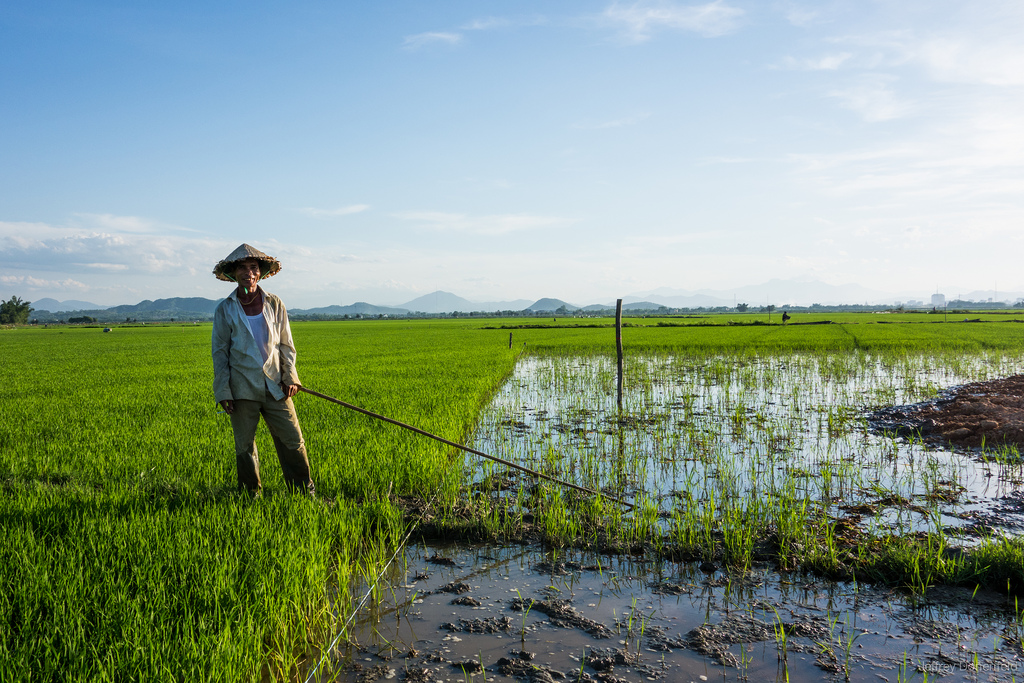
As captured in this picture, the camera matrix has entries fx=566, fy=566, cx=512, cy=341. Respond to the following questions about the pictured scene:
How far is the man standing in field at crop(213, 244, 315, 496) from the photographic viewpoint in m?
3.93

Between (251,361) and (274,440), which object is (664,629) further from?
(251,361)

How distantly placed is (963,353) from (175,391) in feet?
67.1

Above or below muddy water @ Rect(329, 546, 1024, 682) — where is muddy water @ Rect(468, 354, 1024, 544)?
above

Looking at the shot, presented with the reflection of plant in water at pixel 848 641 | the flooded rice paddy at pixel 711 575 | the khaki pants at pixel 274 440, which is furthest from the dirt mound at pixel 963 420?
the khaki pants at pixel 274 440

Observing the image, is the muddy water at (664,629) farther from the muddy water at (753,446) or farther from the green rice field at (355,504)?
the muddy water at (753,446)

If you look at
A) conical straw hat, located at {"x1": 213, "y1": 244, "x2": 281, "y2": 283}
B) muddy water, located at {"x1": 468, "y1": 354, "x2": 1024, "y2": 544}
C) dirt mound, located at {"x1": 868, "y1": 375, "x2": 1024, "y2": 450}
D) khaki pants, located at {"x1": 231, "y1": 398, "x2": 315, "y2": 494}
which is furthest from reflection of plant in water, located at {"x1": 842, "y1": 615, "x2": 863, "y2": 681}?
dirt mound, located at {"x1": 868, "y1": 375, "x2": 1024, "y2": 450}

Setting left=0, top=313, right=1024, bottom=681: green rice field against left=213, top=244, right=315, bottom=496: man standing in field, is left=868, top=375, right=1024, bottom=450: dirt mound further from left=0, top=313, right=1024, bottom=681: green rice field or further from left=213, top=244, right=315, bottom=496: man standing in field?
left=213, top=244, right=315, bottom=496: man standing in field

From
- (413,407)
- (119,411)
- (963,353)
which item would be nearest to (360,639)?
(413,407)

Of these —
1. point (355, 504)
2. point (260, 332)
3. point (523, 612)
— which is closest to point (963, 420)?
point (523, 612)

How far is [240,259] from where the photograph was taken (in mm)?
3857

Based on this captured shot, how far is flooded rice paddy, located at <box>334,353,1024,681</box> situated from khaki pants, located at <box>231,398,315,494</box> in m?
1.19

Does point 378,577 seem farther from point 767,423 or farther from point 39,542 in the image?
point 767,423

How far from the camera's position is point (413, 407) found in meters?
8.00

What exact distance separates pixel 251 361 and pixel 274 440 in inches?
25.5
